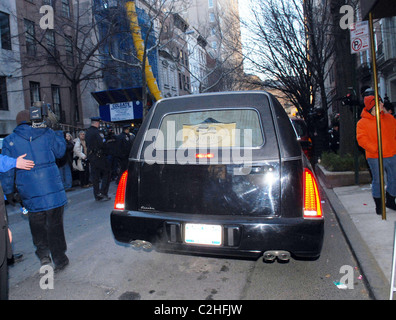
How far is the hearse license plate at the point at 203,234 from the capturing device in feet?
10.2

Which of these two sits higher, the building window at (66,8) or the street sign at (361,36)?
the building window at (66,8)

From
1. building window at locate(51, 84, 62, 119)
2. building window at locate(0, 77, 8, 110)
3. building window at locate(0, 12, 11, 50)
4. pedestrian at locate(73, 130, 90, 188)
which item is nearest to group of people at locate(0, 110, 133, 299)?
pedestrian at locate(73, 130, 90, 188)

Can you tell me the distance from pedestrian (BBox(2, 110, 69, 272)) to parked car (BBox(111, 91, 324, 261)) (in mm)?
841

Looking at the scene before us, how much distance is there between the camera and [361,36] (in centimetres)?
624

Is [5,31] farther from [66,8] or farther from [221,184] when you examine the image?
[221,184]

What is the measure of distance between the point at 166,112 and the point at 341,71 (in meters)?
7.17

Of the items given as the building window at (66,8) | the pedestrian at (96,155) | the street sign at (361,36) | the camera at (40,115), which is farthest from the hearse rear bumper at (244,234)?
the building window at (66,8)

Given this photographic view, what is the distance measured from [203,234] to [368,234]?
8.50ft

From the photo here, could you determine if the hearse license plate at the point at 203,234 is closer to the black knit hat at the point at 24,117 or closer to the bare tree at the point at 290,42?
the black knit hat at the point at 24,117

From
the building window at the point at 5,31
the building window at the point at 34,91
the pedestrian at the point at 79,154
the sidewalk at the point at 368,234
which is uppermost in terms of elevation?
the building window at the point at 5,31

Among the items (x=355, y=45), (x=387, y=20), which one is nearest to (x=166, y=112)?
(x=355, y=45)

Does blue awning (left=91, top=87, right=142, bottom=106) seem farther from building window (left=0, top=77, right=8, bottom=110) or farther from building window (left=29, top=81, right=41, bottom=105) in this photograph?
building window (left=0, top=77, right=8, bottom=110)

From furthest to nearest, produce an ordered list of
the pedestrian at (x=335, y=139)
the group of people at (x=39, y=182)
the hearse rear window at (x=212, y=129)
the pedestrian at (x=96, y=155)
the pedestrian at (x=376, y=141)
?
the pedestrian at (x=335, y=139)
the pedestrian at (x=96, y=155)
the pedestrian at (x=376, y=141)
the group of people at (x=39, y=182)
the hearse rear window at (x=212, y=129)

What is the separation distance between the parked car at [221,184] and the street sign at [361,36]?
391 cm
